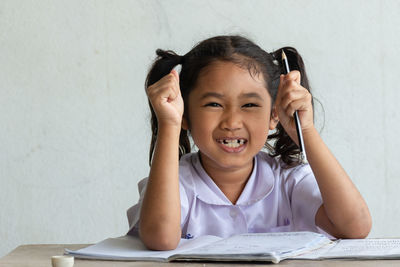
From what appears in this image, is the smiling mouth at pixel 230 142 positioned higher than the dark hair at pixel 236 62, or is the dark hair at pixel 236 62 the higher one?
the dark hair at pixel 236 62

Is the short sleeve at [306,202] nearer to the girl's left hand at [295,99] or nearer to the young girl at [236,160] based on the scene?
the young girl at [236,160]

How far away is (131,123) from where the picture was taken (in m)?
2.00

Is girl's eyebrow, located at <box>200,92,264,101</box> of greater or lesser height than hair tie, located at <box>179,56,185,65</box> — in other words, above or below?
below

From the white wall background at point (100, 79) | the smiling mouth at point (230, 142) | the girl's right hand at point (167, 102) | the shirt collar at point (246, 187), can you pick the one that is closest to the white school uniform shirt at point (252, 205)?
the shirt collar at point (246, 187)

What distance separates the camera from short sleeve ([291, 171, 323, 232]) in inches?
48.0

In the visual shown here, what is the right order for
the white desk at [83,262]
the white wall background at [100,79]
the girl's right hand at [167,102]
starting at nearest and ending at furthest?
the white desk at [83,262] → the girl's right hand at [167,102] → the white wall background at [100,79]

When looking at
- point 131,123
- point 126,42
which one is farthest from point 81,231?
point 126,42

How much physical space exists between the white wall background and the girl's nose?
0.80 meters

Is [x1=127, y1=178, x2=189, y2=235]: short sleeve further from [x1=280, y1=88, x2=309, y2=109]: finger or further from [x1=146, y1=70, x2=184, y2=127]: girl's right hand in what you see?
[x1=280, y1=88, x2=309, y2=109]: finger

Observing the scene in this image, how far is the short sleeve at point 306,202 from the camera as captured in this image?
4.00ft

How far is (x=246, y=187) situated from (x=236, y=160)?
0.28ft

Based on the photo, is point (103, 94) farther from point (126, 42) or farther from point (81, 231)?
point (81, 231)

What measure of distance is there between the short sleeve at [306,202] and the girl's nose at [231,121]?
0.59 ft

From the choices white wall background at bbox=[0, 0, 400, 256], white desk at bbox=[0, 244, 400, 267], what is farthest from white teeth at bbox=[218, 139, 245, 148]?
white wall background at bbox=[0, 0, 400, 256]
